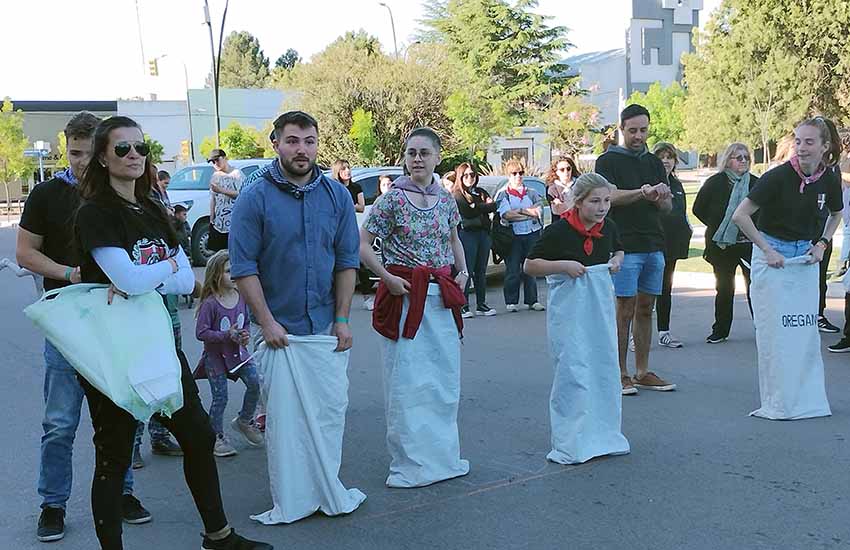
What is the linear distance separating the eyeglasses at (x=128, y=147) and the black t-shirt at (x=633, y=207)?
4.03 m

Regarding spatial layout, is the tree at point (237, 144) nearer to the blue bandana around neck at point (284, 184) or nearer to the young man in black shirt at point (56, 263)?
the young man in black shirt at point (56, 263)

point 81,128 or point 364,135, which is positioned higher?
point 364,135

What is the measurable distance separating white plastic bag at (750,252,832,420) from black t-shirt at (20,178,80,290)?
4.44m

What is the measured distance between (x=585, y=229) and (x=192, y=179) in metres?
14.4

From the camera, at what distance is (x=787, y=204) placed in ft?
21.4

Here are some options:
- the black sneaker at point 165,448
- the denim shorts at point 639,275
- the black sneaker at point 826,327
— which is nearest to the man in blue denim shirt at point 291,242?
the black sneaker at point 165,448

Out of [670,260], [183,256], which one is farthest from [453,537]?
[670,260]

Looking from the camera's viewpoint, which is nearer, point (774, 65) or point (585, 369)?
point (585, 369)

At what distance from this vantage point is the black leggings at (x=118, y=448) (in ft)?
12.8

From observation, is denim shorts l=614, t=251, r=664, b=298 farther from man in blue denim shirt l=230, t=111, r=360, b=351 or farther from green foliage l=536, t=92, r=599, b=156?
green foliage l=536, t=92, r=599, b=156

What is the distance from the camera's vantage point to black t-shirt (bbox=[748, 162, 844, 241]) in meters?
6.53

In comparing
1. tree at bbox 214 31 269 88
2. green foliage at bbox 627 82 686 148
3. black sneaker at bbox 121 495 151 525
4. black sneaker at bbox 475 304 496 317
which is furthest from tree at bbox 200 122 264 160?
tree at bbox 214 31 269 88

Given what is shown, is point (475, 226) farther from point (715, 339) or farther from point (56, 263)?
point (56, 263)

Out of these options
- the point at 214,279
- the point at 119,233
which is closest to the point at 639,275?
the point at 214,279
